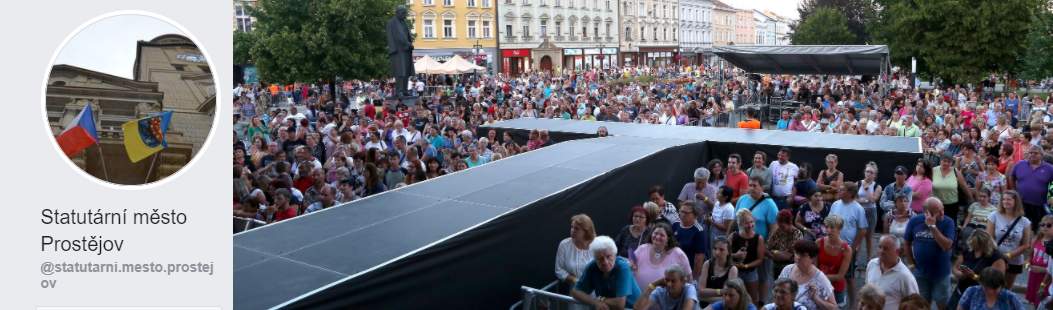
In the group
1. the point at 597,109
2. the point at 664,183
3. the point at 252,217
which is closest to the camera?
the point at 252,217

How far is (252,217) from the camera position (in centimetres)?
798

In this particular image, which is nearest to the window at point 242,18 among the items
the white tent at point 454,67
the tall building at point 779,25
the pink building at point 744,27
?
the white tent at point 454,67

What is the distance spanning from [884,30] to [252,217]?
3424 centimetres

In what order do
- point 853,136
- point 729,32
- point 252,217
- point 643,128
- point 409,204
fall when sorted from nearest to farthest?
point 409,204 → point 252,217 → point 853,136 → point 643,128 → point 729,32

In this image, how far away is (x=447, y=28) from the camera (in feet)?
Result: 169

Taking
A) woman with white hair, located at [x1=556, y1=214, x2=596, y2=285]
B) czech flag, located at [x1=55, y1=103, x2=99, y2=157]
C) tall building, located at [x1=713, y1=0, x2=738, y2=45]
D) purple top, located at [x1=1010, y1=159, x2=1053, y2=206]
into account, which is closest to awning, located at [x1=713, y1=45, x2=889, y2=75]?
purple top, located at [x1=1010, y1=159, x2=1053, y2=206]

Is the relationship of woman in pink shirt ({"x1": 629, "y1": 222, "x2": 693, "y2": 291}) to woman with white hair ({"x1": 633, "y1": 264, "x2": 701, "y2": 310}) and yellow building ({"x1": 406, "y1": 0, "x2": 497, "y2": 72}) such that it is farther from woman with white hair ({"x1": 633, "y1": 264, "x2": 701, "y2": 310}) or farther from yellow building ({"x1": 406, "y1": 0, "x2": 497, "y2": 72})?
yellow building ({"x1": 406, "y1": 0, "x2": 497, "y2": 72})

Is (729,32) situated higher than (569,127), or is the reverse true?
(729,32)

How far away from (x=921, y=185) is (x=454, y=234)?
6.00 metres

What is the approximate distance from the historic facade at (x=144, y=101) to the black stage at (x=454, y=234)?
6.87 feet

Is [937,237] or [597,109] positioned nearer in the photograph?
[937,237]

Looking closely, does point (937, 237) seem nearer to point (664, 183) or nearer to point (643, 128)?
→ point (664, 183)

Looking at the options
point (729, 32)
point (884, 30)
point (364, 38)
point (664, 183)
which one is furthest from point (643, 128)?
point (729, 32)

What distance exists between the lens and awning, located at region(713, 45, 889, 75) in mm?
20375
